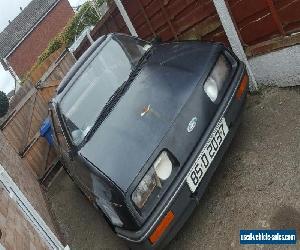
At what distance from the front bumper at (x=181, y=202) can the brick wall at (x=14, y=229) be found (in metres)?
0.84

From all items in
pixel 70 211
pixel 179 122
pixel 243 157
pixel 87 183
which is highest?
pixel 179 122

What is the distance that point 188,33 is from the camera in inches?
238

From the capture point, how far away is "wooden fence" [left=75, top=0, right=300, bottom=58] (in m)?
4.62

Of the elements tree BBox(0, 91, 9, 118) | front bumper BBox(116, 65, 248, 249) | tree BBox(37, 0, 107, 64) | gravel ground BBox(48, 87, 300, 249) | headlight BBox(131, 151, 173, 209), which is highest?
headlight BBox(131, 151, 173, 209)

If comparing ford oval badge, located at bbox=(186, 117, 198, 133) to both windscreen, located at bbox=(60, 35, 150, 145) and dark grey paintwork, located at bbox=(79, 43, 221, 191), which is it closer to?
dark grey paintwork, located at bbox=(79, 43, 221, 191)

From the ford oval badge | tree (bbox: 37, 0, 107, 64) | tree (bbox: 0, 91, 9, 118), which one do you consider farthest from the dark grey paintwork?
tree (bbox: 37, 0, 107, 64)

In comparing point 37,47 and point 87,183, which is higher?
point 87,183

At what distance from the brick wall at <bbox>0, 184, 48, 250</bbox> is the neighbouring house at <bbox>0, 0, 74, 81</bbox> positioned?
35.5 m

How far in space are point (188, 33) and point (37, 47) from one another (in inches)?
1405

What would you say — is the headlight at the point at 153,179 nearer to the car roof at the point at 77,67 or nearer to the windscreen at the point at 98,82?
the windscreen at the point at 98,82

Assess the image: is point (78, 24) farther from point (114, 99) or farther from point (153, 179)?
point (153, 179)

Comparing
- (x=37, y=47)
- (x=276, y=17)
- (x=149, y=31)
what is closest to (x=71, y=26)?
(x=149, y=31)

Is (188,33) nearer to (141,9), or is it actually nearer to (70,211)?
(141,9)

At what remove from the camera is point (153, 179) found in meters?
3.66
